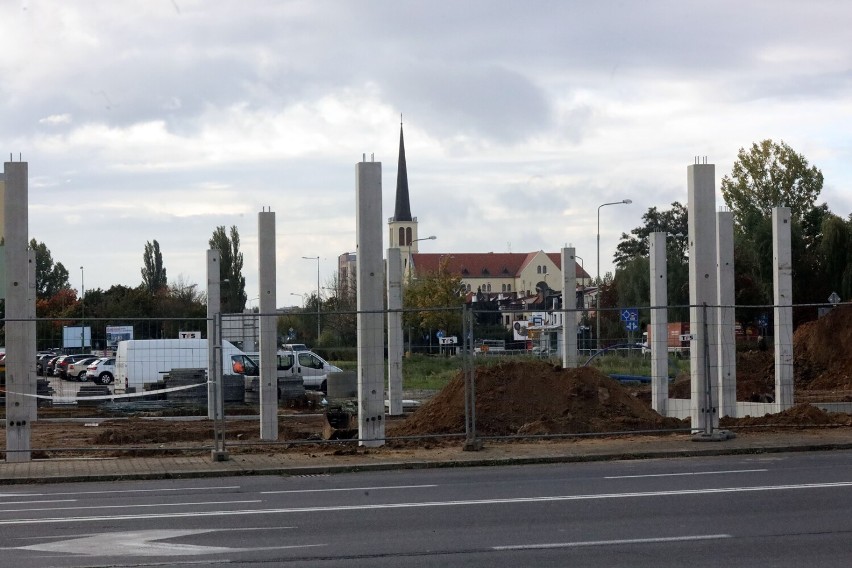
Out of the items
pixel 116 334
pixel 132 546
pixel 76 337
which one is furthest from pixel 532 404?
pixel 116 334

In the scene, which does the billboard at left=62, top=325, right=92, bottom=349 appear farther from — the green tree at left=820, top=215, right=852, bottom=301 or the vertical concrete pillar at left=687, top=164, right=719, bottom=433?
the green tree at left=820, top=215, right=852, bottom=301

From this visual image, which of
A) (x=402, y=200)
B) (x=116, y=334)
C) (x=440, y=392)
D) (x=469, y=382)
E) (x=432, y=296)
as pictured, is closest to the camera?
(x=469, y=382)

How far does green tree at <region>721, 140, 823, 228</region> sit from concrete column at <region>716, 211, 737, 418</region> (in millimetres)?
59372

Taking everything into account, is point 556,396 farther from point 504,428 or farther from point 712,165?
point 712,165

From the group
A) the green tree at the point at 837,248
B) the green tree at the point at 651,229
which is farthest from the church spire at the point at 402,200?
the green tree at the point at 837,248

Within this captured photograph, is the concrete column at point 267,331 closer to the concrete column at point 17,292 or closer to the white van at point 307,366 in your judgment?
the concrete column at point 17,292

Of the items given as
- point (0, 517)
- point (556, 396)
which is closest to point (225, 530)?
point (0, 517)

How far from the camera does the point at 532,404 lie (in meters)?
22.0

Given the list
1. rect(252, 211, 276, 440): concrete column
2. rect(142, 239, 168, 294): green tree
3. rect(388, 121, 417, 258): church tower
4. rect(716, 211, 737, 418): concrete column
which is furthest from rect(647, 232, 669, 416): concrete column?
rect(388, 121, 417, 258): church tower

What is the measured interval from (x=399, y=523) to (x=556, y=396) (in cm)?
1202

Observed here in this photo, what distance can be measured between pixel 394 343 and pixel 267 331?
21.2 feet

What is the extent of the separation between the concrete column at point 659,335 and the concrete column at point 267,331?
801 cm

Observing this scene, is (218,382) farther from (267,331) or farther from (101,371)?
(101,371)

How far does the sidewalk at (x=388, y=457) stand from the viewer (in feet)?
51.9
